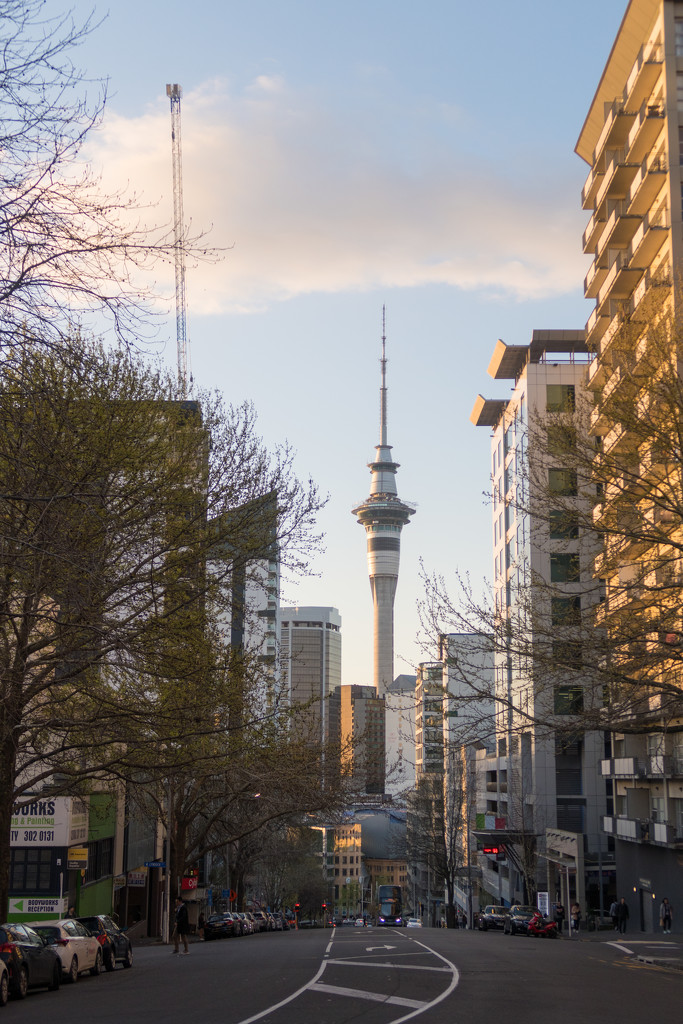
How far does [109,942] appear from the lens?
2661 cm

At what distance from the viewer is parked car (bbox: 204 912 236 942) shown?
4803 cm

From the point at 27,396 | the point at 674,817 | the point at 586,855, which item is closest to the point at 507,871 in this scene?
the point at 586,855

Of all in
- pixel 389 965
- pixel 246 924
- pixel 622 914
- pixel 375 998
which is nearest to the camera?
pixel 375 998

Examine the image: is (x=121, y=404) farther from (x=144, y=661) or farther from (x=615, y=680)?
(x=615, y=680)

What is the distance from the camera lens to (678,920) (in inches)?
1773

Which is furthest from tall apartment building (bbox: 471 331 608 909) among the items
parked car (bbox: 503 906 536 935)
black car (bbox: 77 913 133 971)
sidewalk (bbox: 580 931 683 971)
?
black car (bbox: 77 913 133 971)

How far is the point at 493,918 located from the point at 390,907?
4575cm

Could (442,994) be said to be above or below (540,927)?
above

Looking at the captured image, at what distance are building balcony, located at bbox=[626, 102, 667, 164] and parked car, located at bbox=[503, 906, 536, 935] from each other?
33705 millimetres

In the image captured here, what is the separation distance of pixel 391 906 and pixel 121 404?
83.9 meters

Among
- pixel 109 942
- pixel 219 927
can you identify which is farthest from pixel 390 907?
pixel 109 942

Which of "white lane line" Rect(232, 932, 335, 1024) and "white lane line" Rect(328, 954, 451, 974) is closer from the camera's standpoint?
"white lane line" Rect(232, 932, 335, 1024)

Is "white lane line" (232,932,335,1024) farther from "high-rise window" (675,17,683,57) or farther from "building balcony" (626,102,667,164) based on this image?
"high-rise window" (675,17,683,57)

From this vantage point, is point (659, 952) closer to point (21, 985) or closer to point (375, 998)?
point (375, 998)
